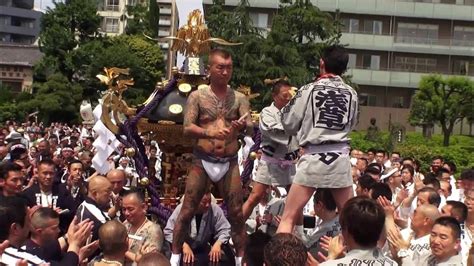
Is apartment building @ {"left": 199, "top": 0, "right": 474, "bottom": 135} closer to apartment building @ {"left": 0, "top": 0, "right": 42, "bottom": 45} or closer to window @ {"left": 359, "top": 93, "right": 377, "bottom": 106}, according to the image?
window @ {"left": 359, "top": 93, "right": 377, "bottom": 106}

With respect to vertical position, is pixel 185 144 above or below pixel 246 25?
below

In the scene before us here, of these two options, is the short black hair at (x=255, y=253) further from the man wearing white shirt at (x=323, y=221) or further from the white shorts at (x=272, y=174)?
the white shorts at (x=272, y=174)

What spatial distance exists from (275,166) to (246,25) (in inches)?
836

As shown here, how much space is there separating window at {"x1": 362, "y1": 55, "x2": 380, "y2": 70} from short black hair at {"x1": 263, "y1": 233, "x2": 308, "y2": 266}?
144 feet

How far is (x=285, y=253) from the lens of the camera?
434 centimetres

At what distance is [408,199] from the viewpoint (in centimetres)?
925

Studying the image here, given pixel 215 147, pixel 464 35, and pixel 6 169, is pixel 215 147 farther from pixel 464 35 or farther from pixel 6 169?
pixel 464 35

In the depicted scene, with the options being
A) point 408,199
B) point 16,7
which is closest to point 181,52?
point 408,199

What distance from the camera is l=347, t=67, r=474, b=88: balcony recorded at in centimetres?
4678

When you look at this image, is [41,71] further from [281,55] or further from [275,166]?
[275,166]

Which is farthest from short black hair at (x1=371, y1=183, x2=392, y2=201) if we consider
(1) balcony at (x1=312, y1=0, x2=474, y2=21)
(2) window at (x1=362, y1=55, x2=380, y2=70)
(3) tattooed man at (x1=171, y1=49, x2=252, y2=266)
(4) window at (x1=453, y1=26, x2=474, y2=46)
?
(4) window at (x1=453, y1=26, x2=474, y2=46)

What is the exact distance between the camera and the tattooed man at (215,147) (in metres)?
7.17

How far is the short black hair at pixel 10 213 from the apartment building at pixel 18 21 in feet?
271

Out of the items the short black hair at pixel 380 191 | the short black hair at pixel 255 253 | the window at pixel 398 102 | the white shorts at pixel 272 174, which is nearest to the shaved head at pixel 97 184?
the short black hair at pixel 255 253
